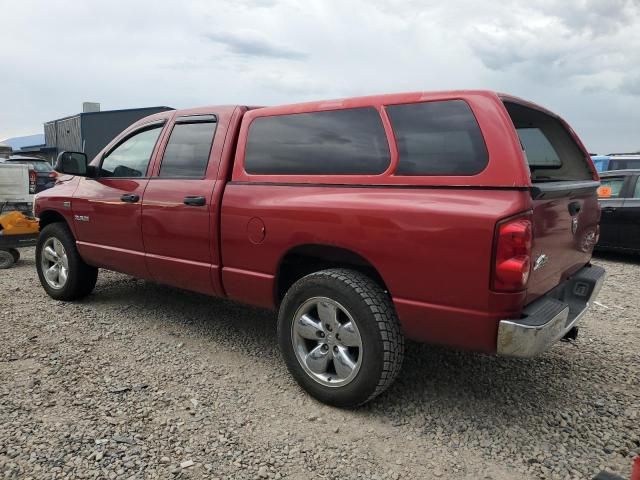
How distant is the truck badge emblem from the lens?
249cm

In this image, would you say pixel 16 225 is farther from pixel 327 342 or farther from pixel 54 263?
pixel 327 342

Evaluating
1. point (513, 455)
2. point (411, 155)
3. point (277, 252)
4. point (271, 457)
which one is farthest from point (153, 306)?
point (513, 455)

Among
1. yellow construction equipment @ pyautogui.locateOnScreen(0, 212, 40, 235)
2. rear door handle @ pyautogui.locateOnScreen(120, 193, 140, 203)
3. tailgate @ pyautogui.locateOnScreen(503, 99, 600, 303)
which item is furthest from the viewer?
yellow construction equipment @ pyautogui.locateOnScreen(0, 212, 40, 235)

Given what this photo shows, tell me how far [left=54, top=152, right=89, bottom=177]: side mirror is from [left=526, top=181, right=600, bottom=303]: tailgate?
3.69m

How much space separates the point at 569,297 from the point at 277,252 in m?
1.86

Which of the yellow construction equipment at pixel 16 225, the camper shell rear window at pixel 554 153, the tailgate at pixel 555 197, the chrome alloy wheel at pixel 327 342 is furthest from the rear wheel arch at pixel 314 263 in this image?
the yellow construction equipment at pixel 16 225

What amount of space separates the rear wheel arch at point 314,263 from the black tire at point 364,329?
0.08 meters

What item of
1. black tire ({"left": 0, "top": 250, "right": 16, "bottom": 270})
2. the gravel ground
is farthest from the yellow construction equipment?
the gravel ground

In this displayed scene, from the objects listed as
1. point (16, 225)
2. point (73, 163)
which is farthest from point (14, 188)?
point (73, 163)

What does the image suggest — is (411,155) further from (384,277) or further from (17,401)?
(17,401)

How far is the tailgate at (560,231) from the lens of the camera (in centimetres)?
249

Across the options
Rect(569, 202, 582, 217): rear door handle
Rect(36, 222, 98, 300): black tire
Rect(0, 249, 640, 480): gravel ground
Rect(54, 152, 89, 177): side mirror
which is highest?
Rect(54, 152, 89, 177): side mirror

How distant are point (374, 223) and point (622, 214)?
663 centimetres

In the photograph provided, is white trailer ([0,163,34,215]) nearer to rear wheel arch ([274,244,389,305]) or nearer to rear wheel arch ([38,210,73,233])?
rear wheel arch ([38,210,73,233])
